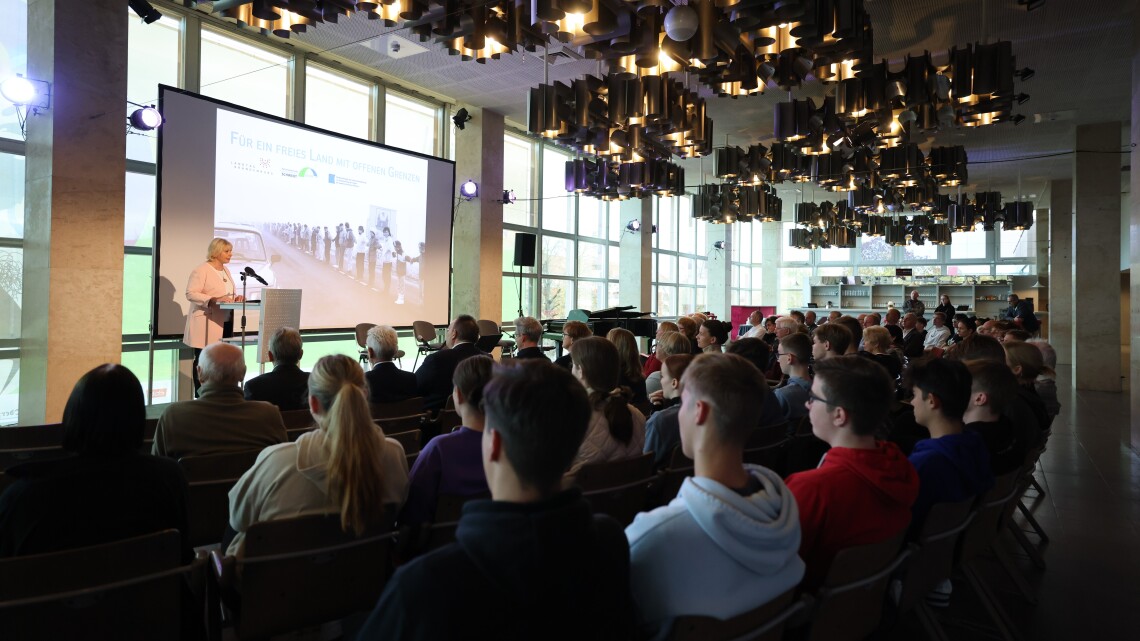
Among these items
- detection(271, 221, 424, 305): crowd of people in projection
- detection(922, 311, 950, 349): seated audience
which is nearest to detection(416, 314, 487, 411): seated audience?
detection(271, 221, 424, 305): crowd of people in projection

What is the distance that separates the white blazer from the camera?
611 cm

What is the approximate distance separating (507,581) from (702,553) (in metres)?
0.56

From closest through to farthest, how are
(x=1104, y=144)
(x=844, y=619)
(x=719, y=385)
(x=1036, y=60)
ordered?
(x=719, y=385)
(x=844, y=619)
(x=1036, y=60)
(x=1104, y=144)

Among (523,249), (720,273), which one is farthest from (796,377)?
(720,273)

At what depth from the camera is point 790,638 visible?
1946 mm

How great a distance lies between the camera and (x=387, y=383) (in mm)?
4539

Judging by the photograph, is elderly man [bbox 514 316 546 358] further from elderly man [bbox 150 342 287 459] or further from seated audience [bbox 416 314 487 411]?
elderly man [bbox 150 342 287 459]

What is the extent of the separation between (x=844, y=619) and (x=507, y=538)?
1.36 metres

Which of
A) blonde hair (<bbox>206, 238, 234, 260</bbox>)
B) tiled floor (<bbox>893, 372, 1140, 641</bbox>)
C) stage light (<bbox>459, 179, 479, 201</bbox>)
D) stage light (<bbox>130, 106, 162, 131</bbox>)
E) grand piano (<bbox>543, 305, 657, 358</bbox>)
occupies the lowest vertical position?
tiled floor (<bbox>893, 372, 1140, 641</bbox>)

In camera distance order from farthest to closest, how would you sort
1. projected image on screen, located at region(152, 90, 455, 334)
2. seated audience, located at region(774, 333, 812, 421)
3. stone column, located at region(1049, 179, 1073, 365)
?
stone column, located at region(1049, 179, 1073, 365) → projected image on screen, located at region(152, 90, 455, 334) → seated audience, located at region(774, 333, 812, 421)

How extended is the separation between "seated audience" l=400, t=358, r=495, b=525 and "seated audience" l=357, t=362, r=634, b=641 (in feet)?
4.38

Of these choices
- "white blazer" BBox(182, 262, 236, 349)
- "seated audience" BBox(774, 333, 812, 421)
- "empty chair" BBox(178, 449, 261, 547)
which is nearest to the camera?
"empty chair" BBox(178, 449, 261, 547)

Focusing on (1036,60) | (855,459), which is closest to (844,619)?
(855,459)

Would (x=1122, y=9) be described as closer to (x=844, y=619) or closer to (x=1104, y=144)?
(x=1104, y=144)
